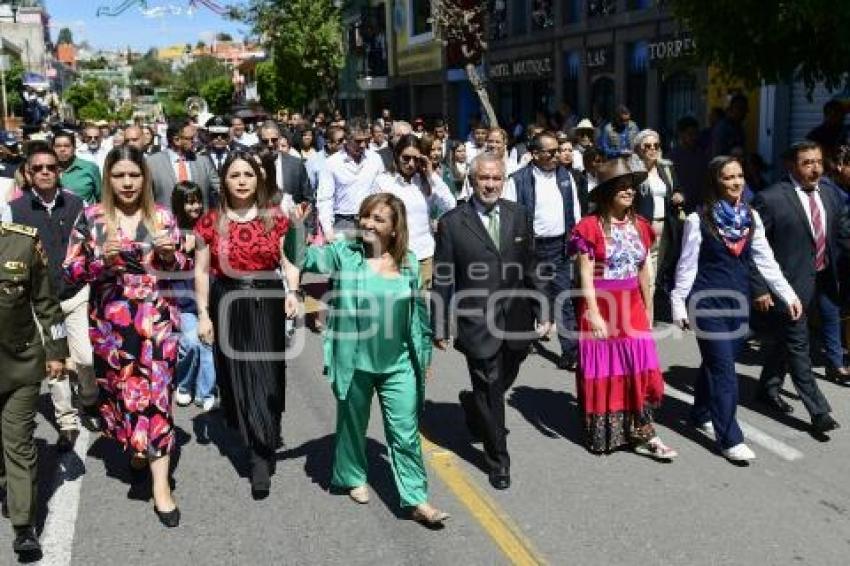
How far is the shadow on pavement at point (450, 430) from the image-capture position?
5902 mm

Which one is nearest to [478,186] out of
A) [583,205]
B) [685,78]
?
[583,205]

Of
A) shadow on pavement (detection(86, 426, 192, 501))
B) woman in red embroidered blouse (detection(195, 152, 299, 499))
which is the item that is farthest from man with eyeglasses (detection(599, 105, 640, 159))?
woman in red embroidered blouse (detection(195, 152, 299, 499))

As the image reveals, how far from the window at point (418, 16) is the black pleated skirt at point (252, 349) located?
1269 inches

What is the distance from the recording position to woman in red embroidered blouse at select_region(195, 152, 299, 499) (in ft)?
17.3

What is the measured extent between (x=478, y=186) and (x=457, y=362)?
298cm

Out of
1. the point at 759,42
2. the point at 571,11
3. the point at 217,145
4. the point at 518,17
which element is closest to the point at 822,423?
the point at 759,42

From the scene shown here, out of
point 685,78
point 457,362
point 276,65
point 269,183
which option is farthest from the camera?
point 276,65

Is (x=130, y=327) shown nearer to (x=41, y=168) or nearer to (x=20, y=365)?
(x=20, y=365)

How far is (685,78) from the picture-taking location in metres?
18.7

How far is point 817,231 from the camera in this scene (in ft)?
21.7

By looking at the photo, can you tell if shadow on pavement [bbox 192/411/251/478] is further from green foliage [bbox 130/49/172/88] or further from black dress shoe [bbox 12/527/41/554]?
green foliage [bbox 130/49/172/88]

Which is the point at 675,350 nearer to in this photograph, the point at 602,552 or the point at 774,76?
the point at 774,76

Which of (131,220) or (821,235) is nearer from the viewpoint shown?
(131,220)

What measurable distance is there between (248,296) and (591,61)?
18.7 m
